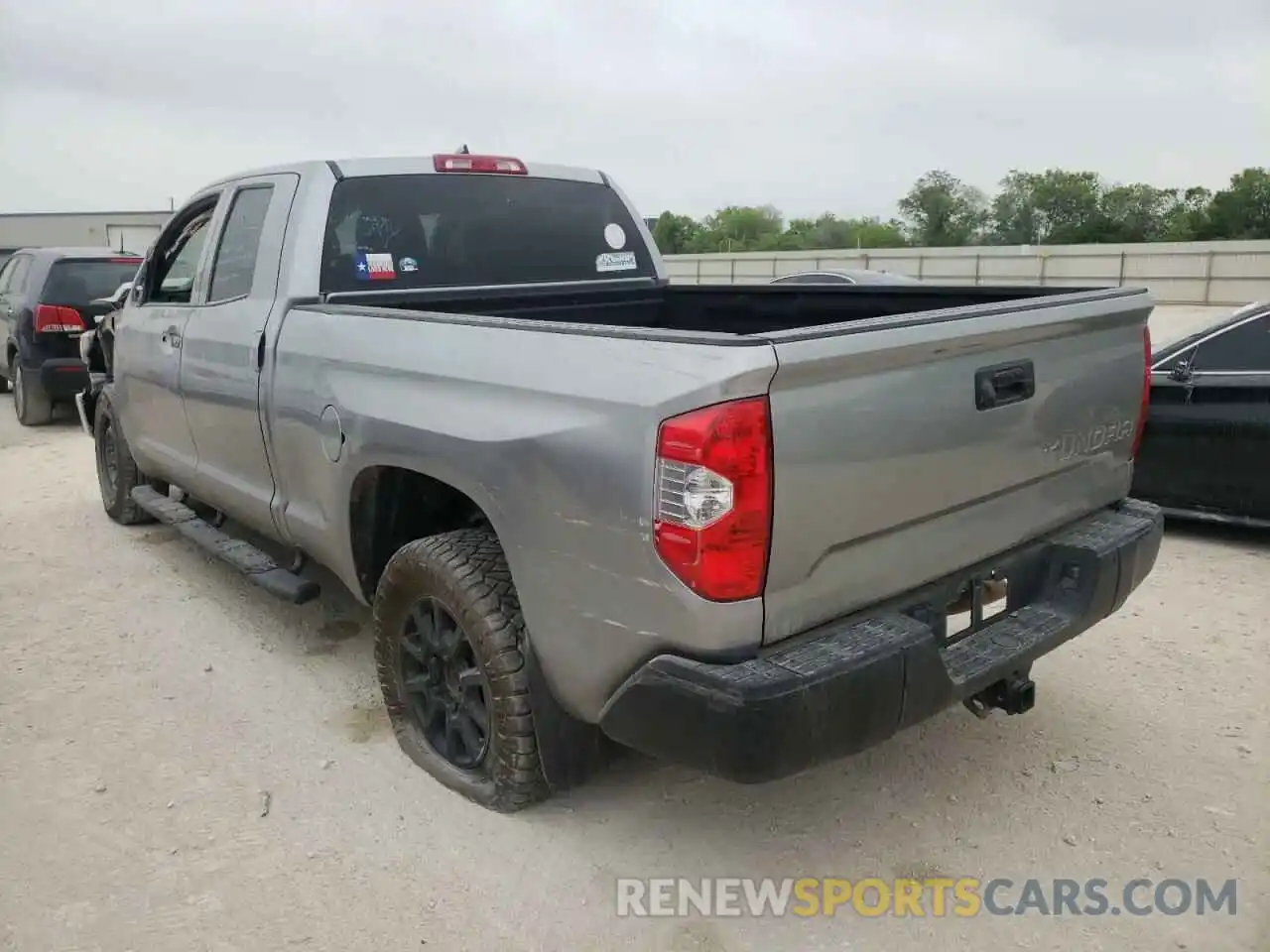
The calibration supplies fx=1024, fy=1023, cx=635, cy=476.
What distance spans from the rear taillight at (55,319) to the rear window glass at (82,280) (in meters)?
0.08

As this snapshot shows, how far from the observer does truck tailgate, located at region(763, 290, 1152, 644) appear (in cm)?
237

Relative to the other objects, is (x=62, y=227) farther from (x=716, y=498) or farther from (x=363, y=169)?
(x=716, y=498)

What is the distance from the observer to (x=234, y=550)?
4.56 metres

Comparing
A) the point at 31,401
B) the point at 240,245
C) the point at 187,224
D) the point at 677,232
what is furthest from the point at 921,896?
A: the point at 677,232

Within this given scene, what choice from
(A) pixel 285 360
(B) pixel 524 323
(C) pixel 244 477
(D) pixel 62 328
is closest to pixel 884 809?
(B) pixel 524 323

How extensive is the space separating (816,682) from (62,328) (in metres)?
9.93

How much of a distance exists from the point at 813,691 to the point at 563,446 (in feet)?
2.75

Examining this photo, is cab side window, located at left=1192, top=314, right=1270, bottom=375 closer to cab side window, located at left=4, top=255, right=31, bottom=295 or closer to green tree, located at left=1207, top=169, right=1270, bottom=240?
cab side window, located at left=4, top=255, right=31, bottom=295

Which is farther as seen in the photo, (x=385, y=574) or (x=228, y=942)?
(x=385, y=574)

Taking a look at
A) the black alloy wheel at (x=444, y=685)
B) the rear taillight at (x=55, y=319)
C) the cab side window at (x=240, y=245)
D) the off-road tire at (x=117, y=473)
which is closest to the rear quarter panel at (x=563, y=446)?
the black alloy wheel at (x=444, y=685)

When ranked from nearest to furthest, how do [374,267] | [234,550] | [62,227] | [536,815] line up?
[536,815], [374,267], [234,550], [62,227]

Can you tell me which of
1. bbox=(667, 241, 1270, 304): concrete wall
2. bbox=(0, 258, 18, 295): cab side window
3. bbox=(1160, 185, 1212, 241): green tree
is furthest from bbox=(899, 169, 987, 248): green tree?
bbox=(0, 258, 18, 295): cab side window

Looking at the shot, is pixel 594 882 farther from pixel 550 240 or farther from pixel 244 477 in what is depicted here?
pixel 550 240

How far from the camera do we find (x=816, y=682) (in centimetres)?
230
